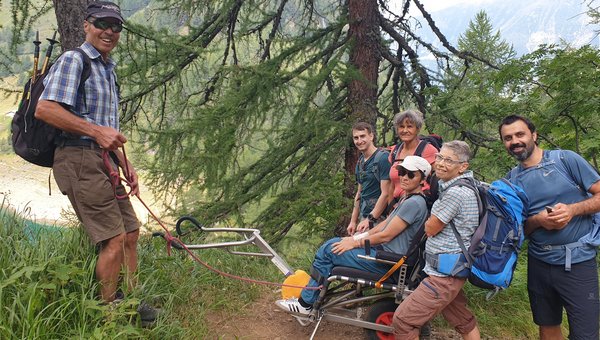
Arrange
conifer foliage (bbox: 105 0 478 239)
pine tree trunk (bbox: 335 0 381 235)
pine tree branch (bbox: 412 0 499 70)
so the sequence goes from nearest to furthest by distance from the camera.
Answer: conifer foliage (bbox: 105 0 478 239)
pine tree trunk (bbox: 335 0 381 235)
pine tree branch (bbox: 412 0 499 70)

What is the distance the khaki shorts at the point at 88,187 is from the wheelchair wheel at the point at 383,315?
7.01ft

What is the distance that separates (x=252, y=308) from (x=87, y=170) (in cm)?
217

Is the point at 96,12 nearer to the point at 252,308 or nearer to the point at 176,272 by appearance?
the point at 176,272

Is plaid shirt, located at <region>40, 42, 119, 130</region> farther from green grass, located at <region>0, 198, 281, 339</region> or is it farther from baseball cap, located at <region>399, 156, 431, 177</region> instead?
baseball cap, located at <region>399, 156, 431, 177</region>

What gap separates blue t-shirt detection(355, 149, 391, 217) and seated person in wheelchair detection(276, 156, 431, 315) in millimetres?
758

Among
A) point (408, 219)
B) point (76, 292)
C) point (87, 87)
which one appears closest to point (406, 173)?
point (408, 219)

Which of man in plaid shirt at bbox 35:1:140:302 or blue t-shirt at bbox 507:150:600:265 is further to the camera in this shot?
blue t-shirt at bbox 507:150:600:265

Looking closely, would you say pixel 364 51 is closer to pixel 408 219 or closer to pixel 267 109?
pixel 267 109

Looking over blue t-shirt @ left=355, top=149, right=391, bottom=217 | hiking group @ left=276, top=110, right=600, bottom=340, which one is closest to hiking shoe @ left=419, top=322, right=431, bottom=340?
hiking group @ left=276, top=110, right=600, bottom=340

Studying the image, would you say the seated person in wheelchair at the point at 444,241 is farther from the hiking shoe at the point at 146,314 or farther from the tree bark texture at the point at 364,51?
the tree bark texture at the point at 364,51

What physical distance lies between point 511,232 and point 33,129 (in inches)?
127

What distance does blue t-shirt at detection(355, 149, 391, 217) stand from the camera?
14.1 ft

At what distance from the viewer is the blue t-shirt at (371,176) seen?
429 centimetres

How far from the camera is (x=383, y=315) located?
145 inches
